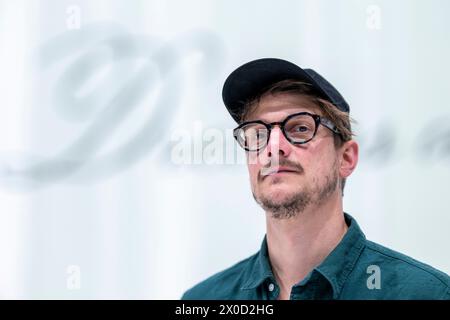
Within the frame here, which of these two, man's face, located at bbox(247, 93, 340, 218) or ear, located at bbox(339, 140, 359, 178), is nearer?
man's face, located at bbox(247, 93, 340, 218)

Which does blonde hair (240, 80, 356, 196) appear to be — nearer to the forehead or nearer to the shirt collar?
the forehead

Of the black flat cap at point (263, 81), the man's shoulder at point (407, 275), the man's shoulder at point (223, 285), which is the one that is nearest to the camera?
the man's shoulder at point (407, 275)

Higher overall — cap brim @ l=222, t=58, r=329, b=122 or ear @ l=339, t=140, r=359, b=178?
cap brim @ l=222, t=58, r=329, b=122

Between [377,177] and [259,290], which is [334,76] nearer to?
[377,177]

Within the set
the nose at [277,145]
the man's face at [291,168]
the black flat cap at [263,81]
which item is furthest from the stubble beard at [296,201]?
the black flat cap at [263,81]

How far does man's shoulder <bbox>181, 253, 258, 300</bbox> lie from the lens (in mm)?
1575

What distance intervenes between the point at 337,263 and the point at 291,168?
0.87 feet

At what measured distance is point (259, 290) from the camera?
4.83 feet

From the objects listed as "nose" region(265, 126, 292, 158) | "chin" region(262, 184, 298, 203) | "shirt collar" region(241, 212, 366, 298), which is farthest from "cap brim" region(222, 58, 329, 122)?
"shirt collar" region(241, 212, 366, 298)

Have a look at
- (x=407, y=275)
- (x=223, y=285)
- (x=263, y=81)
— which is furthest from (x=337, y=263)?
(x=263, y=81)

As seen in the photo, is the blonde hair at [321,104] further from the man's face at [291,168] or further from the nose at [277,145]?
the nose at [277,145]

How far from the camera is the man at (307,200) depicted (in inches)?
53.4

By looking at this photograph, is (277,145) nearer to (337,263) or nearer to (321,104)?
(321,104)

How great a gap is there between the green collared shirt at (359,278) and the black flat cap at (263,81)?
36 centimetres
